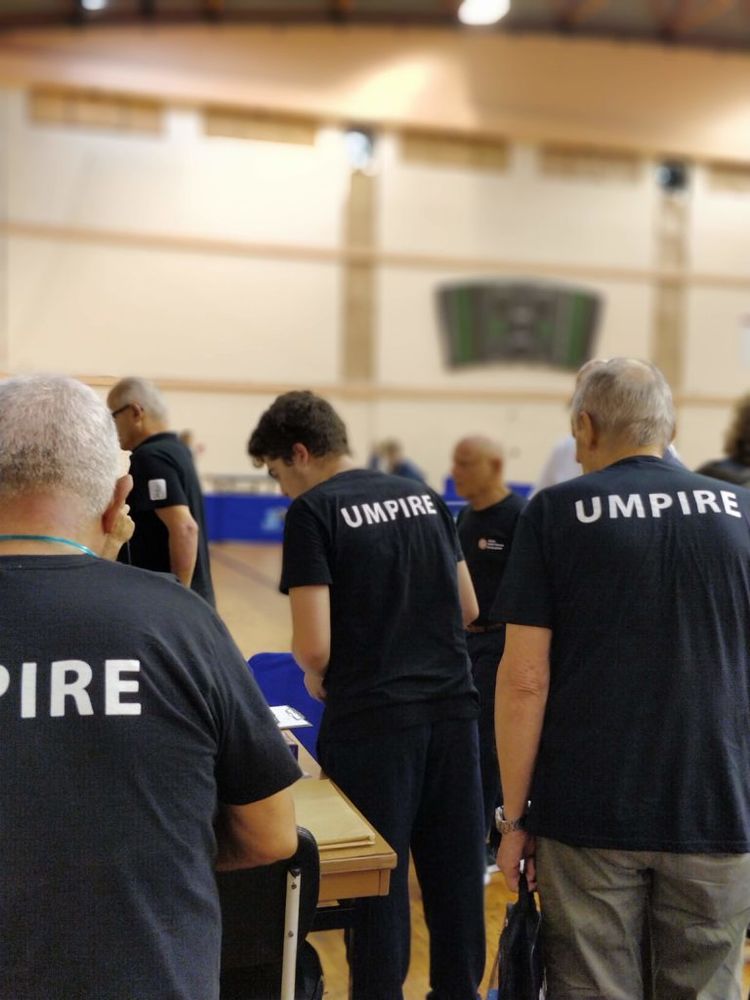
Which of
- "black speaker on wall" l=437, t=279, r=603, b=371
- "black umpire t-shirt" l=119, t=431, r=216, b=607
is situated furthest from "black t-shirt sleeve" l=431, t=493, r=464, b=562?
"black speaker on wall" l=437, t=279, r=603, b=371

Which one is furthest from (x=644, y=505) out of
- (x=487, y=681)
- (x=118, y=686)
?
(x=487, y=681)

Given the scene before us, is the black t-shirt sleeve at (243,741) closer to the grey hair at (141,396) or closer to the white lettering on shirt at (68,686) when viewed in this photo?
the white lettering on shirt at (68,686)

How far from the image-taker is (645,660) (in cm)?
181

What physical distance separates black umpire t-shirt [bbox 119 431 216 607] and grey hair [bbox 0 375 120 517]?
6.52 feet

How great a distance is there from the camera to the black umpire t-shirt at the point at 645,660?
5.90ft

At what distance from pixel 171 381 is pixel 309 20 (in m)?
5.53

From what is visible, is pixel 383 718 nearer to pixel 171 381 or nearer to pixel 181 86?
pixel 171 381

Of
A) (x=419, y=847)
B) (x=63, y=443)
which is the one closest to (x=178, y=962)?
(x=63, y=443)

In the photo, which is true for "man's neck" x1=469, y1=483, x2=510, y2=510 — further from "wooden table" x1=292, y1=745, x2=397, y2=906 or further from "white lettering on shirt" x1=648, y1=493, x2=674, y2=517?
"wooden table" x1=292, y1=745, x2=397, y2=906

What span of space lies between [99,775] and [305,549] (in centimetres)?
118

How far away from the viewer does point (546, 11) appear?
15.2 metres

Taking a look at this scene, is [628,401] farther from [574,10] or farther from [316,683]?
[574,10]

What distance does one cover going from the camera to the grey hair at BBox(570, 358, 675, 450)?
189 cm

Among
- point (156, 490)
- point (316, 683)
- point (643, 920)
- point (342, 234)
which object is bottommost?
point (643, 920)
